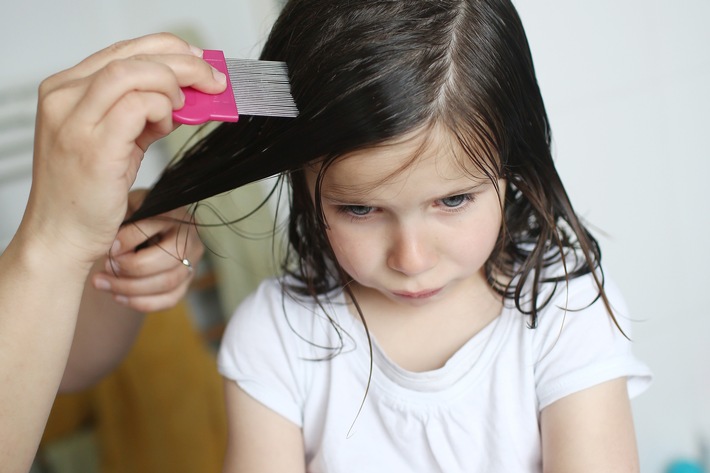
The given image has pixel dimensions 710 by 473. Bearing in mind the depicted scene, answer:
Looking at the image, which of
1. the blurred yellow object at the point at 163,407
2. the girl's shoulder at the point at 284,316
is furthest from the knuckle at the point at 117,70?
the blurred yellow object at the point at 163,407

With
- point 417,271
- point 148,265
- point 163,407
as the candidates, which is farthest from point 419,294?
point 163,407

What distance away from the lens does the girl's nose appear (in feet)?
2.31

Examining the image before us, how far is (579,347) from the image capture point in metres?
0.82

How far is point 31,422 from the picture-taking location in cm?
66

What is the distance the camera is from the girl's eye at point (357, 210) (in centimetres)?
73

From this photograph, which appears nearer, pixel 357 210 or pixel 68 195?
pixel 68 195

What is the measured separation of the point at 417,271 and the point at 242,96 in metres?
0.22

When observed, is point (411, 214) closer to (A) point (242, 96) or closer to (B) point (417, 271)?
(B) point (417, 271)

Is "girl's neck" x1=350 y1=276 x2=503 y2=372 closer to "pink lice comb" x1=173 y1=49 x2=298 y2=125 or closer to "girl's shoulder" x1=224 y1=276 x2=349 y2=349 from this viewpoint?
"girl's shoulder" x1=224 y1=276 x2=349 y2=349

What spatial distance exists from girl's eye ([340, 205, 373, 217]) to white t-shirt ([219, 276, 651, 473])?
0.19m

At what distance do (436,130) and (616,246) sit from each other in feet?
2.23

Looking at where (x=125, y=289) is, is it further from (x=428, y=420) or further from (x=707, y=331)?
(x=707, y=331)

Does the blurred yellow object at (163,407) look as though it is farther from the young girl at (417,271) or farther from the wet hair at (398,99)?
the wet hair at (398,99)

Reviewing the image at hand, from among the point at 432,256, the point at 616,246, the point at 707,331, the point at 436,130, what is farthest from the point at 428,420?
the point at 707,331
